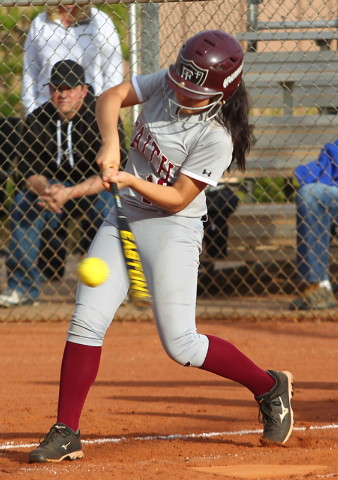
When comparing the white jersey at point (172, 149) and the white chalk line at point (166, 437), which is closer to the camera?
the white jersey at point (172, 149)

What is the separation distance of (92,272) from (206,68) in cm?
96

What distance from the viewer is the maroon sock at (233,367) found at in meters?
2.80

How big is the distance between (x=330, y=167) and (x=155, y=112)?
11.2 ft

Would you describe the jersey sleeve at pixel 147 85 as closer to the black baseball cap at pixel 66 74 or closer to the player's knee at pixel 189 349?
the player's knee at pixel 189 349

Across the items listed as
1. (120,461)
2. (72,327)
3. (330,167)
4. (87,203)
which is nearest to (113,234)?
(72,327)

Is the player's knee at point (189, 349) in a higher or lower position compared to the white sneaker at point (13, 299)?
higher

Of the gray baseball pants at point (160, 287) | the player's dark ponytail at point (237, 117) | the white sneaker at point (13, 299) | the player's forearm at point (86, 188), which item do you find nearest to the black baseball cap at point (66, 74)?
the player's forearm at point (86, 188)

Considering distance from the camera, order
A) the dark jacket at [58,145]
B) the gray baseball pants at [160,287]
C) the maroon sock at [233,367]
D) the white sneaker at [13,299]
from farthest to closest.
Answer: the white sneaker at [13,299] → the dark jacket at [58,145] → the maroon sock at [233,367] → the gray baseball pants at [160,287]

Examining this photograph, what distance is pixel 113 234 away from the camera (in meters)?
2.77

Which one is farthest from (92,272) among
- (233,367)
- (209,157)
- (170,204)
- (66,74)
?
(66,74)

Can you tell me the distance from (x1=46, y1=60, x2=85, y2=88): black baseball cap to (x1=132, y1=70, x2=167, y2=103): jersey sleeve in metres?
2.75

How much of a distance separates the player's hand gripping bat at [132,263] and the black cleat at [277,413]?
79cm

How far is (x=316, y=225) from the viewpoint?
5.77 meters

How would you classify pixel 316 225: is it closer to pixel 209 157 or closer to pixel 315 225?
pixel 315 225
